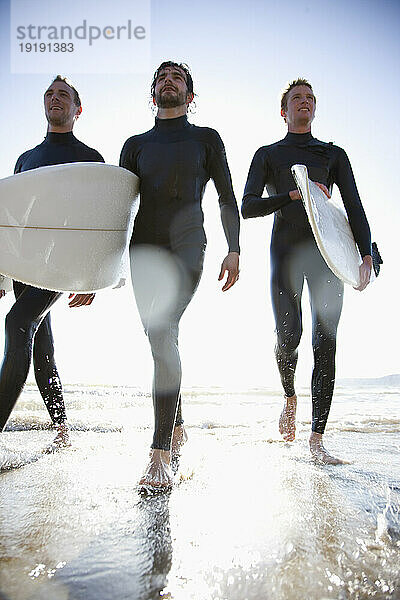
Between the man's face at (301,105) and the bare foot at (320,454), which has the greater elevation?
the man's face at (301,105)

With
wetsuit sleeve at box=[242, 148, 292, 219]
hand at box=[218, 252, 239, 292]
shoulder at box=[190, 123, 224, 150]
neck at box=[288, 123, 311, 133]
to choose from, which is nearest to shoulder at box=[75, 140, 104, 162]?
shoulder at box=[190, 123, 224, 150]

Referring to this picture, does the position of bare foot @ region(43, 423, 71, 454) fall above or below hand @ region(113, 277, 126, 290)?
below

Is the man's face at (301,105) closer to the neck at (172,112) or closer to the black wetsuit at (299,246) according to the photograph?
the black wetsuit at (299,246)

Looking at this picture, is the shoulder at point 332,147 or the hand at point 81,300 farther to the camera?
the shoulder at point 332,147

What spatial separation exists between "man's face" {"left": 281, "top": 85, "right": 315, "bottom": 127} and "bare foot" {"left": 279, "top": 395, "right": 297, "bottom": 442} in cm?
171

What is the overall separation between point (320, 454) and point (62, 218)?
1.75 m

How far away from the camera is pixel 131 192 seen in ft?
8.24

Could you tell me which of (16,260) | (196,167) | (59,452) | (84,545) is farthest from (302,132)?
(84,545)

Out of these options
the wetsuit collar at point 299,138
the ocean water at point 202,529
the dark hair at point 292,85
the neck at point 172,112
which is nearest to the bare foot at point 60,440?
the ocean water at point 202,529

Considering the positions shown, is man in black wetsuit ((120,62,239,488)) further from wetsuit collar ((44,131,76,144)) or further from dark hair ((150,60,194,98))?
wetsuit collar ((44,131,76,144))

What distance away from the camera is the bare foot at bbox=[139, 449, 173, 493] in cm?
183

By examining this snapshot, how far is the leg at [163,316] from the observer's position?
2.07m

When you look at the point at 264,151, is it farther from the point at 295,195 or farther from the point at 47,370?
→ the point at 47,370

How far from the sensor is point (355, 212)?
2.95 metres
